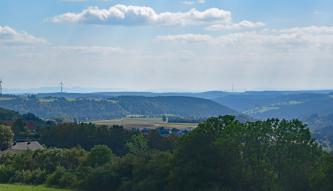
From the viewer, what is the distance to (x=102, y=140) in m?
108

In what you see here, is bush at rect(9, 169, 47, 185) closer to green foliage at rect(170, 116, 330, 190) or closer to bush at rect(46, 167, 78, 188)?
bush at rect(46, 167, 78, 188)

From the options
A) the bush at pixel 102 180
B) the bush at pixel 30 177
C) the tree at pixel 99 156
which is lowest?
the bush at pixel 30 177

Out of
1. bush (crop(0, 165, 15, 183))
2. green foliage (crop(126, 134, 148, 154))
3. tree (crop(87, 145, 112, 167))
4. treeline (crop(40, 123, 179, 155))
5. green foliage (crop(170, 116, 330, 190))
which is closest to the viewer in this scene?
green foliage (crop(170, 116, 330, 190))

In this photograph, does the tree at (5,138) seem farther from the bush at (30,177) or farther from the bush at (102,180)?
the bush at (102,180)

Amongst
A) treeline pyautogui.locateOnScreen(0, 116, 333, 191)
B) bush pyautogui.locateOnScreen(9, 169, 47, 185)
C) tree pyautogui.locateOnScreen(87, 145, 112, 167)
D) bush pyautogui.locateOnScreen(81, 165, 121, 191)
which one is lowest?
bush pyautogui.locateOnScreen(9, 169, 47, 185)

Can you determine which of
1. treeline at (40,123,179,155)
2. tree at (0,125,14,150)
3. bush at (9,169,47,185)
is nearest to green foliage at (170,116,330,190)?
bush at (9,169,47,185)

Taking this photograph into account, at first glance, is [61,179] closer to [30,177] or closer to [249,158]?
[30,177]

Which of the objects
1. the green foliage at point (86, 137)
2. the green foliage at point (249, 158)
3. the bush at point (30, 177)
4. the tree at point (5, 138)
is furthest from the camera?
the tree at point (5, 138)

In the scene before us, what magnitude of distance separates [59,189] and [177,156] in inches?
727

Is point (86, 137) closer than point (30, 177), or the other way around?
point (30, 177)

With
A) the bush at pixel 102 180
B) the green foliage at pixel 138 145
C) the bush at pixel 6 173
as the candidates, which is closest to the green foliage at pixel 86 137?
the green foliage at pixel 138 145

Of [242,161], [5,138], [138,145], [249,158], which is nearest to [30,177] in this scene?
[138,145]

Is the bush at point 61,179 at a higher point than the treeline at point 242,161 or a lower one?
lower

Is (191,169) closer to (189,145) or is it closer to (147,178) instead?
(189,145)
